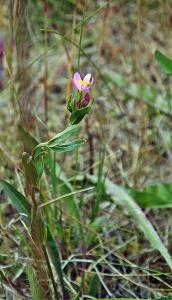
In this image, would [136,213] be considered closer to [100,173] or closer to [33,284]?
[100,173]

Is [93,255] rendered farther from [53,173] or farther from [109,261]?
[53,173]

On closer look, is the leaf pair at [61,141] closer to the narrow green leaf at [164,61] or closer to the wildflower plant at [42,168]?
the wildflower plant at [42,168]

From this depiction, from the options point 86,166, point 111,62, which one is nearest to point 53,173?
point 86,166

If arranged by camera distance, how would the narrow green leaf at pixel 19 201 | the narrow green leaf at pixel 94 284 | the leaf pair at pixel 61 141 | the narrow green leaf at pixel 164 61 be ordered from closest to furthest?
the leaf pair at pixel 61 141 < the narrow green leaf at pixel 19 201 < the narrow green leaf at pixel 94 284 < the narrow green leaf at pixel 164 61

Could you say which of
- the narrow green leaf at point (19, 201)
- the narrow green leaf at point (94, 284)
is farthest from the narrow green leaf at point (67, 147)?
the narrow green leaf at point (94, 284)

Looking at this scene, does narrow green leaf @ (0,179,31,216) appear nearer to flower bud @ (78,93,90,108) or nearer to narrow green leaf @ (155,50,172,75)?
flower bud @ (78,93,90,108)

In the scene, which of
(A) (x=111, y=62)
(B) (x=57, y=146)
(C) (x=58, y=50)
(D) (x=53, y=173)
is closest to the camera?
(B) (x=57, y=146)

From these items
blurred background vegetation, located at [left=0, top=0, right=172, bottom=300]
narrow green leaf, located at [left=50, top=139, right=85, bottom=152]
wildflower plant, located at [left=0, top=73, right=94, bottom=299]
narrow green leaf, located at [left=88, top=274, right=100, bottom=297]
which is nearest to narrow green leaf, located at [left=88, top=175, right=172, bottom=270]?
→ blurred background vegetation, located at [left=0, top=0, right=172, bottom=300]

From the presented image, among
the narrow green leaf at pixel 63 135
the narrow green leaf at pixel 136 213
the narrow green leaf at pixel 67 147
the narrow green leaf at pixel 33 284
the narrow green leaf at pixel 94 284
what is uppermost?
the narrow green leaf at pixel 63 135
